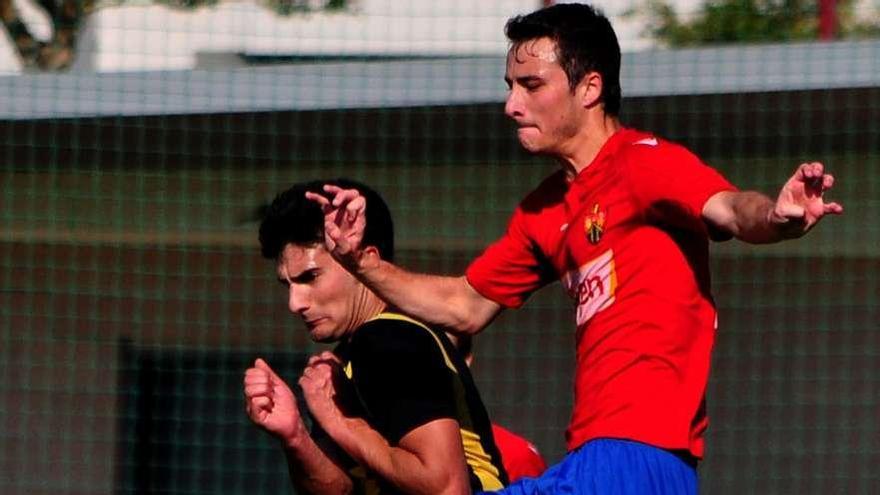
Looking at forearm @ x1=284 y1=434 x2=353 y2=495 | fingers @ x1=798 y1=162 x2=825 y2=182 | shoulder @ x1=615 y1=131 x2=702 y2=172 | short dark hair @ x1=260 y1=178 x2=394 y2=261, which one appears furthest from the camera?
short dark hair @ x1=260 y1=178 x2=394 y2=261

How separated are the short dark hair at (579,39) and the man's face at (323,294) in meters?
0.71

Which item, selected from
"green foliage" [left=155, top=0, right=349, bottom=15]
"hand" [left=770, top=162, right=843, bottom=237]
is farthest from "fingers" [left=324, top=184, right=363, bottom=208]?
"green foliage" [left=155, top=0, right=349, bottom=15]

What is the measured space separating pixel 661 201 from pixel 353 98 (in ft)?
11.5

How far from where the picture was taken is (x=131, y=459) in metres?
8.73

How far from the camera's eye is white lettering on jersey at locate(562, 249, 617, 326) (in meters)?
3.58

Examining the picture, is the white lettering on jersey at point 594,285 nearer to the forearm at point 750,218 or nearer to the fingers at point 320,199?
the forearm at point 750,218

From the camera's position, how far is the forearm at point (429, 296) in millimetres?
3871

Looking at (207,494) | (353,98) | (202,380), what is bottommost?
(207,494)

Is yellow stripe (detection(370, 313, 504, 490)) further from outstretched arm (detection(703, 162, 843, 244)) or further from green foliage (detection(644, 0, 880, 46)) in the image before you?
green foliage (detection(644, 0, 880, 46))

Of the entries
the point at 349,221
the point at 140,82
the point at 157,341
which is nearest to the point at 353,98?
the point at 140,82

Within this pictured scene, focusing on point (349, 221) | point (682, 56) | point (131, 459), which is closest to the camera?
point (349, 221)

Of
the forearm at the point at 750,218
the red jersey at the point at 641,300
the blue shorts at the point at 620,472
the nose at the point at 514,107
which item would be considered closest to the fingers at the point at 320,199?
the nose at the point at 514,107

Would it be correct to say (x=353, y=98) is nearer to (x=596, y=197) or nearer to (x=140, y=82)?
(x=140, y=82)

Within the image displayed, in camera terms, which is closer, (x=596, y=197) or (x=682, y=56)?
(x=596, y=197)
